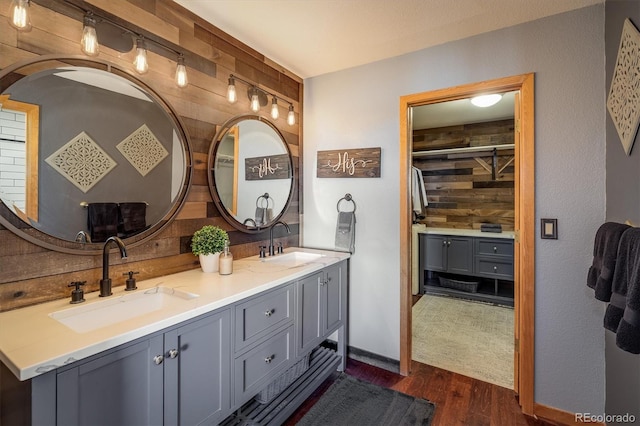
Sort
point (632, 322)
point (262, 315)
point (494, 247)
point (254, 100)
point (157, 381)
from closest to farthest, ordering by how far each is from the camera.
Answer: point (632, 322), point (157, 381), point (262, 315), point (254, 100), point (494, 247)

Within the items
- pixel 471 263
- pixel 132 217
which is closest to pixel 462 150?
pixel 471 263

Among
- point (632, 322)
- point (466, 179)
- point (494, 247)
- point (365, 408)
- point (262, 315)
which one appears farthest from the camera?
point (466, 179)

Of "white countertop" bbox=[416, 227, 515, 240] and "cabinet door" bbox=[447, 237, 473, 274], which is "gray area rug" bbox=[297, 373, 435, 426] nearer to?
"cabinet door" bbox=[447, 237, 473, 274]

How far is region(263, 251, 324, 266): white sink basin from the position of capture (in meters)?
2.34

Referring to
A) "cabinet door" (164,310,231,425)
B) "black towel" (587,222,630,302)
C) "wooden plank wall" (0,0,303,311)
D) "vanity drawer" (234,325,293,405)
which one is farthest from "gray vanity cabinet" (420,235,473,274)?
"cabinet door" (164,310,231,425)

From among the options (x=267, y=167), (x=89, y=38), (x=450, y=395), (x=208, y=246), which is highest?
(x=89, y=38)

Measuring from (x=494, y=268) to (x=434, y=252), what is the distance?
28.5 inches

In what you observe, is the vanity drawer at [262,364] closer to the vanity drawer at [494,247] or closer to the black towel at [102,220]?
the black towel at [102,220]

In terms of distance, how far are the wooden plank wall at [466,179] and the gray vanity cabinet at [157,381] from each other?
387cm

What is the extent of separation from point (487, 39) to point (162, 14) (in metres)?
2.03

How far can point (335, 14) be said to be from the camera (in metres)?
1.83

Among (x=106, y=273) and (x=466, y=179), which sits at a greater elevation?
(x=466, y=179)

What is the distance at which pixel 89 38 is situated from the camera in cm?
135

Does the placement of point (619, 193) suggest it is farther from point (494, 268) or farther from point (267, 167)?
point (494, 268)
